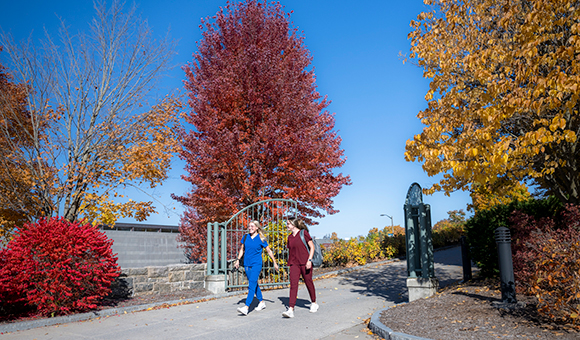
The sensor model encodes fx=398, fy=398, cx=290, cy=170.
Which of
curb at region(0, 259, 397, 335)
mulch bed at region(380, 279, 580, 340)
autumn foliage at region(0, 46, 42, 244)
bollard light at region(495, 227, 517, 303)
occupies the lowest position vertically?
curb at region(0, 259, 397, 335)

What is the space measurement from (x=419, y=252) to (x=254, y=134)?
7.44 metres

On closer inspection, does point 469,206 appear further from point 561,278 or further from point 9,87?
point 9,87

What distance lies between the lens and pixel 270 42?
1547 centimetres

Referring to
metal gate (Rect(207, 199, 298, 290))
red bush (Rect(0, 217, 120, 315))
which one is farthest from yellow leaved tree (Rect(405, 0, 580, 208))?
red bush (Rect(0, 217, 120, 315))

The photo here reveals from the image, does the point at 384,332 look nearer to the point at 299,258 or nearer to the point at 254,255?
the point at 299,258

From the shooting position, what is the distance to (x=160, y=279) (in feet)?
35.0

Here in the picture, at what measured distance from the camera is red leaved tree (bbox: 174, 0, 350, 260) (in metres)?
13.8

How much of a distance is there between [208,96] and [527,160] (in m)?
10.5

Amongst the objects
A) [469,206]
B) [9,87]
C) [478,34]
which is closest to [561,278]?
[478,34]

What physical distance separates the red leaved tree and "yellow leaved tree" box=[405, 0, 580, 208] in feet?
19.1

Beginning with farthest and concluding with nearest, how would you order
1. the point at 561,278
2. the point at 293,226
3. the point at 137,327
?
the point at 293,226
the point at 137,327
the point at 561,278

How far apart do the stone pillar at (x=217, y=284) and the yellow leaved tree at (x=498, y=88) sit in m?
6.16

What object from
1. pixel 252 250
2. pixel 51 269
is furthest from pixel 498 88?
pixel 51 269

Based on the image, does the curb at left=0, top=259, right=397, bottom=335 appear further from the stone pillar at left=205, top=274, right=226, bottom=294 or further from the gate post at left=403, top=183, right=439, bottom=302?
the gate post at left=403, top=183, right=439, bottom=302
